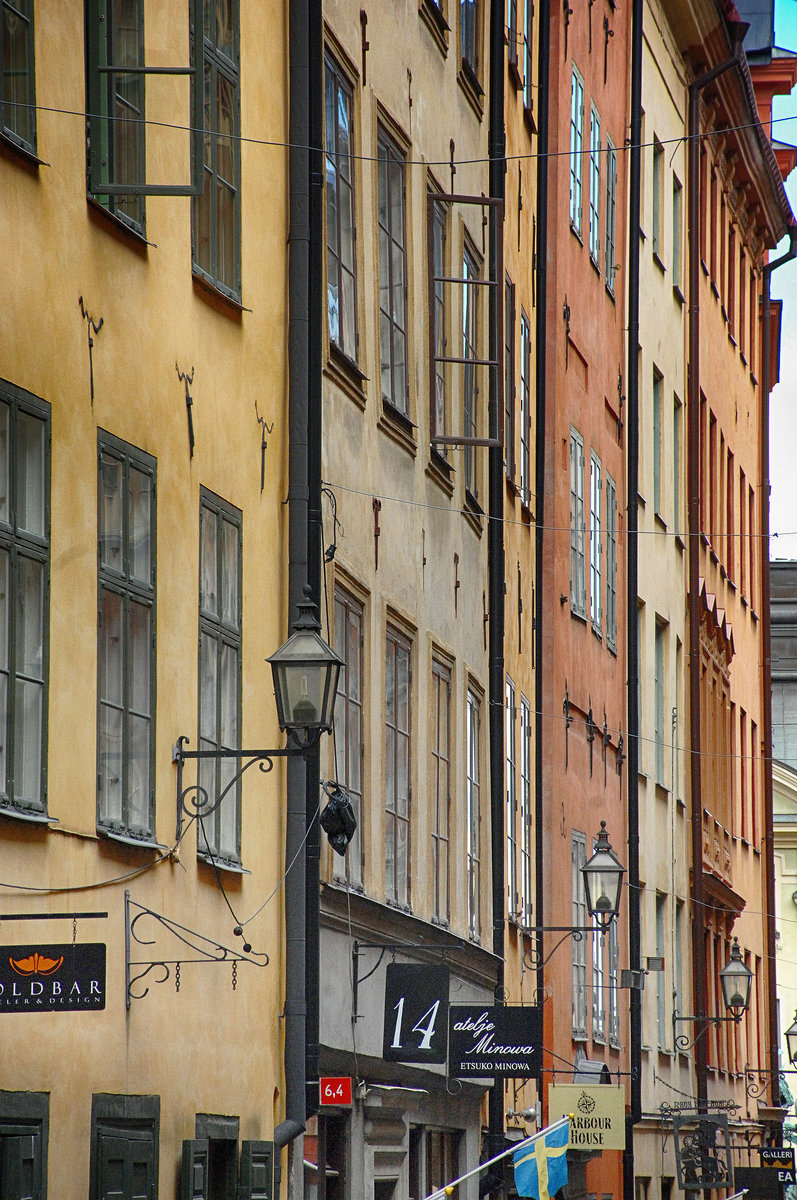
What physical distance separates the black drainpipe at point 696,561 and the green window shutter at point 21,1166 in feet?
74.2

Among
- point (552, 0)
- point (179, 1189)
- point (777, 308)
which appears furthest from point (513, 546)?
point (777, 308)

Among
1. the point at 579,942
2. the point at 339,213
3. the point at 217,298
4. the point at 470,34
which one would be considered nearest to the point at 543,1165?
the point at 339,213

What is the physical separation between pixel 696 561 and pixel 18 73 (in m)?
25.0

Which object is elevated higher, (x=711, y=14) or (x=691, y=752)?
(x=711, y=14)

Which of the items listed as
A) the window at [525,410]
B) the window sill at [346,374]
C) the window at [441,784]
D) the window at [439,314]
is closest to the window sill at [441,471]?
the window at [439,314]

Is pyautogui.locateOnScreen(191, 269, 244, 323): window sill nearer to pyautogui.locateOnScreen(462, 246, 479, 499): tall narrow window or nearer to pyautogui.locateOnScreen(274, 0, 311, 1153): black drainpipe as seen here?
pyautogui.locateOnScreen(274, 0, 311, 1153): black drainpipe

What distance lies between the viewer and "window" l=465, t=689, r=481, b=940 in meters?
18.5

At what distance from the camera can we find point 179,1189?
35.7ft

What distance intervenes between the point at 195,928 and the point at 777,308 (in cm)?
3627

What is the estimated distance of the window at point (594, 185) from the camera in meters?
25.9

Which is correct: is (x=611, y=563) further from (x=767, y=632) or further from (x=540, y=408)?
(x=767, y=632)

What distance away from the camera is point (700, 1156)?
28078 millimetres

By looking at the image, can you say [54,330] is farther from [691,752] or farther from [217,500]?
[691,752]

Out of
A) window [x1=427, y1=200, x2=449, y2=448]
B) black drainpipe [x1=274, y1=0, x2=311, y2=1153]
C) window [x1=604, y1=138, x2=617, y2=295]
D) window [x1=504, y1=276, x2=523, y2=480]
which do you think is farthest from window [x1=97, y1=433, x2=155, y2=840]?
window [x1=604, y1=138, x2=617, y2=295]
